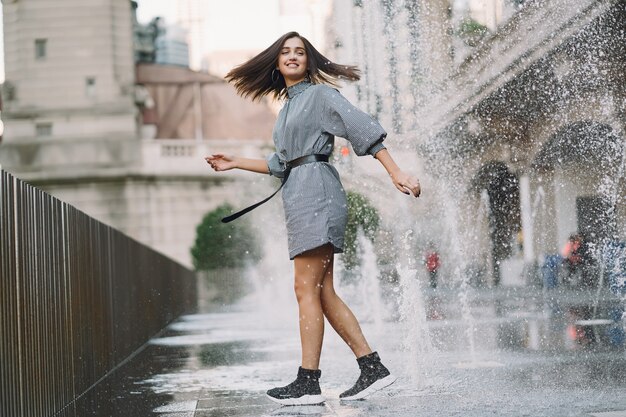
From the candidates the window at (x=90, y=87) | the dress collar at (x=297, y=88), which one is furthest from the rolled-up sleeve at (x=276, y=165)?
the window at (x=90, y=87)

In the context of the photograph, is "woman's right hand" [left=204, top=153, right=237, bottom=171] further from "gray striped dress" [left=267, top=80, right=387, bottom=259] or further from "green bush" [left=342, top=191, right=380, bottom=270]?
"green bush" [left=342, top=191, right=380, bottom=270]

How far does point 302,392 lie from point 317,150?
44.8 inches

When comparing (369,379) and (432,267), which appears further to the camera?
(432,267)

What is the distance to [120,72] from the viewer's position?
44281 mm

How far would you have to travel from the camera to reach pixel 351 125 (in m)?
5.18

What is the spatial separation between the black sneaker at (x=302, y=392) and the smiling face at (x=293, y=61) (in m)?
1.42

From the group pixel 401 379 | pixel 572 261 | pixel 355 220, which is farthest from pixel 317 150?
pixel 355 220

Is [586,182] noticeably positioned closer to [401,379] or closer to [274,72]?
[401,379]

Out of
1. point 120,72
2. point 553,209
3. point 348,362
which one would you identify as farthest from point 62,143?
point 348,362

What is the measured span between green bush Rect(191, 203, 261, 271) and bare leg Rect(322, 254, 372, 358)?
35.7 meters

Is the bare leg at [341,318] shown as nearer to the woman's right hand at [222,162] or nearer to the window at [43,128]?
the woman's right hand at [222,162]

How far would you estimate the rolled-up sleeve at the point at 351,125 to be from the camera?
5137 mm

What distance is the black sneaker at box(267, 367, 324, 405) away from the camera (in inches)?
205

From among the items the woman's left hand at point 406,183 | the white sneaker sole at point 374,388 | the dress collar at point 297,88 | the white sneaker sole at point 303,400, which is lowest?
the white sneaker sole at point 303,400
